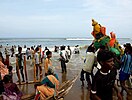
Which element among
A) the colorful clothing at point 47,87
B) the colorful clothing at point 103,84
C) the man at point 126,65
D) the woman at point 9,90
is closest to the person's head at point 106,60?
the colorful clothing at point 103,84

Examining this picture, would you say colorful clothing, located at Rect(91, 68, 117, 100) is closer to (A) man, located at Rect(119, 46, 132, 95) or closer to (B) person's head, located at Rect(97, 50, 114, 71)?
(B) person's head, located at Rect(97, 50, 114, 71)

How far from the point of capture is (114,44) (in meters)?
8.43

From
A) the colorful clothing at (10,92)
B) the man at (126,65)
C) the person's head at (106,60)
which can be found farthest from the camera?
the man at (126,65)

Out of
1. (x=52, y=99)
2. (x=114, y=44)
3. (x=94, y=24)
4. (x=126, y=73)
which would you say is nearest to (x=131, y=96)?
(x=126, y=73)

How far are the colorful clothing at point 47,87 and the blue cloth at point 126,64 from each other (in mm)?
3486

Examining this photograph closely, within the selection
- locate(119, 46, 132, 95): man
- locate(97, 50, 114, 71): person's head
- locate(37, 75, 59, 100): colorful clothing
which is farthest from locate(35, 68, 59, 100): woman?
locate(119, 46, 132, 95): man

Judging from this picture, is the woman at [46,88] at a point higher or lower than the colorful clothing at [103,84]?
lower

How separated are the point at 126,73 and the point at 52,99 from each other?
3.58m

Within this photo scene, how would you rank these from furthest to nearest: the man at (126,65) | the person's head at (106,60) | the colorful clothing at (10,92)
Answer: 1. the man at (126,65)
2. the colorful clothing at (10,92)
3. the person's head at (106,60)

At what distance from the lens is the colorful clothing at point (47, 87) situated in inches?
206

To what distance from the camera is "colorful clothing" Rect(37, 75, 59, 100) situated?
5.22m

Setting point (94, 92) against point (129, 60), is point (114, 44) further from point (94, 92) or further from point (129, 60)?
point (94, 92)

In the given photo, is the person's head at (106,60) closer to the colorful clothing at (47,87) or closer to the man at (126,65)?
the colorful clothing at (47,87)

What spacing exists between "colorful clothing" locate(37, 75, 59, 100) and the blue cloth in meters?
3.49
